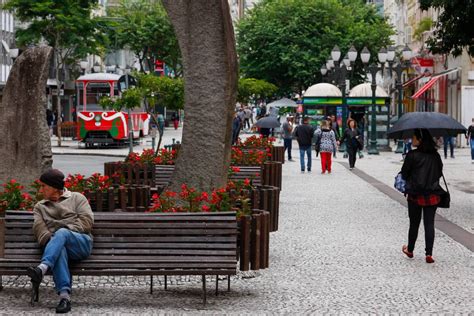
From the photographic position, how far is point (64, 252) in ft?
33.6

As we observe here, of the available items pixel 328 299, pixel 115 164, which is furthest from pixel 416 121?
pixel 115 164

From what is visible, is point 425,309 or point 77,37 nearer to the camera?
point 425,309

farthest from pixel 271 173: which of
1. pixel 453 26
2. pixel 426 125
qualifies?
pixel 426 125

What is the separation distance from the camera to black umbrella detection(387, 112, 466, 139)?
1449 cm

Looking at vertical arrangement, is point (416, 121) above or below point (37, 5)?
below

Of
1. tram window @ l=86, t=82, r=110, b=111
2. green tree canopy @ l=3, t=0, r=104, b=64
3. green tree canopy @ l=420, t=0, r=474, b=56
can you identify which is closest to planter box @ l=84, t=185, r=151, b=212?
green tree canopy @ l=420, t=0, r=474, b=56

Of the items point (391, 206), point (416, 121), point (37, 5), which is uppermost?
point (37, 5)

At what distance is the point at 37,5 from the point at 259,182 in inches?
1495

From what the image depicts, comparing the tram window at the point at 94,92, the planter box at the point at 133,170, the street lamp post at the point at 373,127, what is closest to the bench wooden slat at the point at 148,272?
the planter box at the point at 133,170

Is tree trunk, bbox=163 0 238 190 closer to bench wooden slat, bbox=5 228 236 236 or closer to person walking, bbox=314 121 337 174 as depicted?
bench wooden slat, bbox=5 228 236 236

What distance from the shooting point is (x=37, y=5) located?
55438mm

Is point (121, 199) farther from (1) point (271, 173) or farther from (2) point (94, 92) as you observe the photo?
(2) point (94, 92)

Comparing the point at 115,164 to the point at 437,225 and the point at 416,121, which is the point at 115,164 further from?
the point at 416,121

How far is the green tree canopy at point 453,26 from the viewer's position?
22.4 metres
